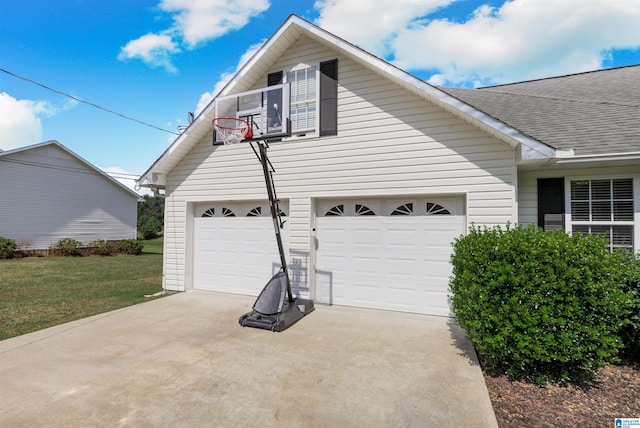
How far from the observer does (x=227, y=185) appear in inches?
290

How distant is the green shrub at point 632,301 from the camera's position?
361 cm

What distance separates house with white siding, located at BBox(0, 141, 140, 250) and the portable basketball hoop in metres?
17.4

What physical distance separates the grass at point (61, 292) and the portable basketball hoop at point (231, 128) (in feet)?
13.9

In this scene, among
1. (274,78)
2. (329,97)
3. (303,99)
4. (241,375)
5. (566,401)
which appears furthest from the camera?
(274,78)

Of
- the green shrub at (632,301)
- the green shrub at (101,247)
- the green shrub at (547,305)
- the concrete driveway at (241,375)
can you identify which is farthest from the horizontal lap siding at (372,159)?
the green shrub at (101,247)

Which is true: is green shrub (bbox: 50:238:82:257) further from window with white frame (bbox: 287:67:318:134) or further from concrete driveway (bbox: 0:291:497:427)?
window with white frame (bbox: 287:67:318:134)

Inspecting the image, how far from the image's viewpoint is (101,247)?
18.6 m

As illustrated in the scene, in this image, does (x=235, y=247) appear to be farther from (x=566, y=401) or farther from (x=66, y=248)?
(x=66, y=248)

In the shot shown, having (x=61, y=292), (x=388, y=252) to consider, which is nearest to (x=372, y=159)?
(x=388, y=252)

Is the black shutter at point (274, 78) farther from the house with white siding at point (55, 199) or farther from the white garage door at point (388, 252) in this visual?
the house with white siding at point (55, 199)

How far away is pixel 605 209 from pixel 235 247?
7329mm

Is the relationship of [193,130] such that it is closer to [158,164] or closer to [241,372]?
[158,164]

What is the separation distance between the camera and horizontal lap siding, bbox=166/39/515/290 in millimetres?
5367

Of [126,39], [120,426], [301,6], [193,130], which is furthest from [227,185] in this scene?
[126,39]
